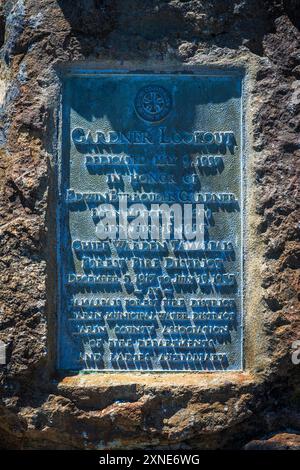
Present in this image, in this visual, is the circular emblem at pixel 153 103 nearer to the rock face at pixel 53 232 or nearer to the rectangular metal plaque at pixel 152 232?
the rectangular metal plaque at pixel 152 232

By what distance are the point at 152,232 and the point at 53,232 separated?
0.52m

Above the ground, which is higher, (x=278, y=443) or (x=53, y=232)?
(x=53, y=232)

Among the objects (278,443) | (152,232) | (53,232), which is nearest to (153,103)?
(152,232)

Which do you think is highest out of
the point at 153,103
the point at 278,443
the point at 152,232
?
the point at 153,103

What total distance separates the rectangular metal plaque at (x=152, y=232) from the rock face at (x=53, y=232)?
3.2 inches

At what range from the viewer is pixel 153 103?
3361 mm

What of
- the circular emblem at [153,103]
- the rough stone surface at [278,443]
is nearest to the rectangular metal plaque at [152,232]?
the circular emblem at [153,103]

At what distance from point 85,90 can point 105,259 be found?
0.90m

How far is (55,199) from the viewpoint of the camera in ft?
11.0

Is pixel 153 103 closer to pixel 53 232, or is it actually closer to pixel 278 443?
pixel 53 232

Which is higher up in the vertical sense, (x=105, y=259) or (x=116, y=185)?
(x=116, y=185)

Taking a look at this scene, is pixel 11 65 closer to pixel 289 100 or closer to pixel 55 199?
pixel 55 199

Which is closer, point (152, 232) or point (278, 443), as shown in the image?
point (278, 443)

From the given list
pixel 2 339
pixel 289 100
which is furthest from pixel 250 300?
pixel 2 339
